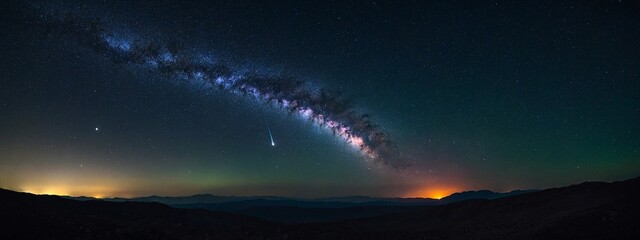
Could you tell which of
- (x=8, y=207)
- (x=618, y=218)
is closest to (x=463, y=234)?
(x=618, y=218)

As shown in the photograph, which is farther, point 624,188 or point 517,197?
point 517,197

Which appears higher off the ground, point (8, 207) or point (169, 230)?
point (8, 207)

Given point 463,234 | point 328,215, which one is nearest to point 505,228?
point 463,234

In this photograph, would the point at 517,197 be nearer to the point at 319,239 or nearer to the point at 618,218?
the point at 618,218

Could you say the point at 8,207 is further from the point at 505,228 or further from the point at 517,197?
the point at 517,197

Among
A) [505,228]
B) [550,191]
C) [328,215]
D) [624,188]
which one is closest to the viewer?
[505,228]

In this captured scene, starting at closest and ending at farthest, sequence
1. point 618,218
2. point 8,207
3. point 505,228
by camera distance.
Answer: point 618,218 < point 8,207 < point 505,228
